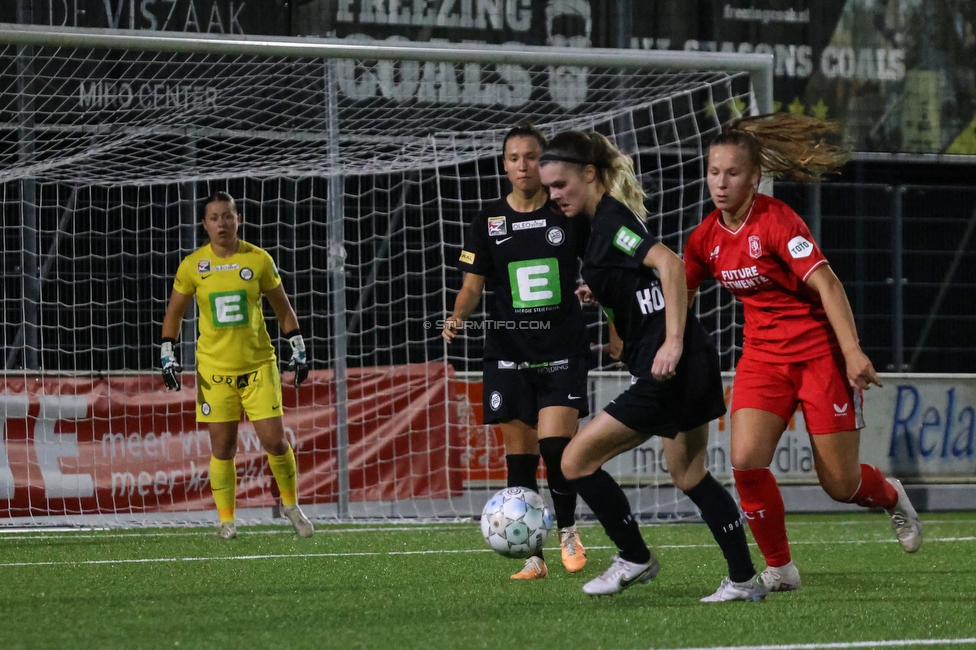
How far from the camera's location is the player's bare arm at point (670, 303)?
15.3 ft

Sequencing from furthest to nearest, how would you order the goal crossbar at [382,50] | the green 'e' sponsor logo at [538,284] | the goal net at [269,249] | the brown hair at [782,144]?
the goal net at [269,249] < the goal crossbar at [382,50] < the green 'e' sponsor logo at [538,284] < the brown hair at [782,144]

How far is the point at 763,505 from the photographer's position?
17.0ft

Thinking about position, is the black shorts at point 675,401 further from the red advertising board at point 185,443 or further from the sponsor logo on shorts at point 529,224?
the red advertising board at point 185,443

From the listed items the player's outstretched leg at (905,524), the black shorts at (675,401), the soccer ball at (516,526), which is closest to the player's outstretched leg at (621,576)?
the soccer ball at (516,526)

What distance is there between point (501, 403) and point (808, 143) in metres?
1.79

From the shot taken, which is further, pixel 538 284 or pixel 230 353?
pixel 230 353

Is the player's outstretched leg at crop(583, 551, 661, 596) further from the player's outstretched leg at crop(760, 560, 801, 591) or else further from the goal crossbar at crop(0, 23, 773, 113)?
the goal crossbar at crop(0, 23, 773, 113)

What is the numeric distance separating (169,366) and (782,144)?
438 centimetres

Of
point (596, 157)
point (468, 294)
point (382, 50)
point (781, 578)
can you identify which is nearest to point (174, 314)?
point (382, 50)

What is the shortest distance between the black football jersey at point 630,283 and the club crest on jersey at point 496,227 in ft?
4.12

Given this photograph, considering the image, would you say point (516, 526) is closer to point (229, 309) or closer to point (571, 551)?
point (571, 551)

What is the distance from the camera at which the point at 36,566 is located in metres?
6.72

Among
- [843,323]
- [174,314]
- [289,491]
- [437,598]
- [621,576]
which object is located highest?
[843,323]

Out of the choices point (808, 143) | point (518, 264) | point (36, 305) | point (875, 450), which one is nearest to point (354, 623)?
point (518, 264)
